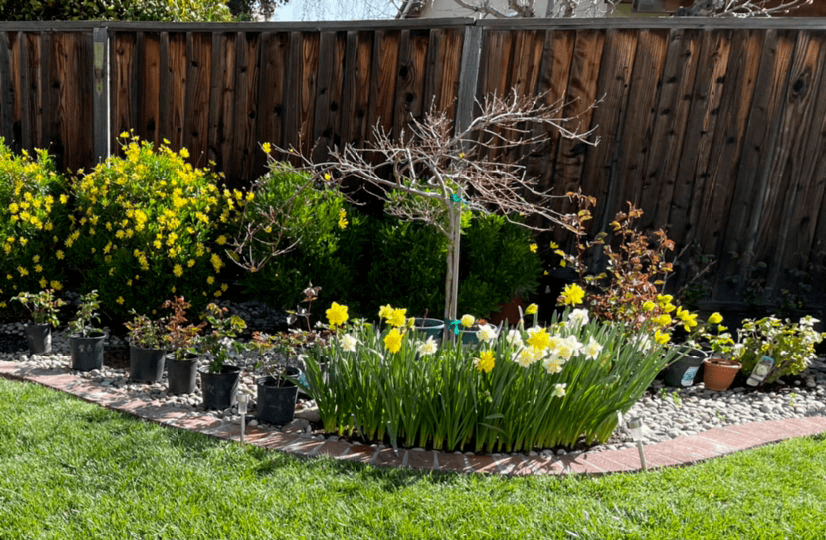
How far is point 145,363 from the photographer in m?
3.81

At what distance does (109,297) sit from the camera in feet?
14.7

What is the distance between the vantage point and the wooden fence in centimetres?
472

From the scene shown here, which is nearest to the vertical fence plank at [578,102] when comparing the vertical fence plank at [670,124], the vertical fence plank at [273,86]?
the vertical fence plank at [670,124]

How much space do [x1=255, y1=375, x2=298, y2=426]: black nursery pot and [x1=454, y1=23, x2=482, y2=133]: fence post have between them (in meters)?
2.42

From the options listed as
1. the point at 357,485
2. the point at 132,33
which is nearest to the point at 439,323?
the point at 357,485

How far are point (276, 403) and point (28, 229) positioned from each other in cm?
263

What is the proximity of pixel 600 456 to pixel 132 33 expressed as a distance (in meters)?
4.87

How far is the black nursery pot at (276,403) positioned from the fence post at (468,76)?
242cm

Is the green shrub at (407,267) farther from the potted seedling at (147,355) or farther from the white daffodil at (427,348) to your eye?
the white daffodil at (427,348)

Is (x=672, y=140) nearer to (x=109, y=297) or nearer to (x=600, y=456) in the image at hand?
(x=600, y=456)

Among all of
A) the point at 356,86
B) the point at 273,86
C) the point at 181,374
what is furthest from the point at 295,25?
the point at 181,374

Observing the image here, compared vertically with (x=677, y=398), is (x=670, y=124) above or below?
above

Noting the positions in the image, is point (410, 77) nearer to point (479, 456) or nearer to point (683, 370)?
point (683, 370)

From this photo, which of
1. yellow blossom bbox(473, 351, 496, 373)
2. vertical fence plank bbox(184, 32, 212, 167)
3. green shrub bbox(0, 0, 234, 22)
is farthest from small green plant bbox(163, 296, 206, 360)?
green shrub bbox(0, 0, 234, 22)
